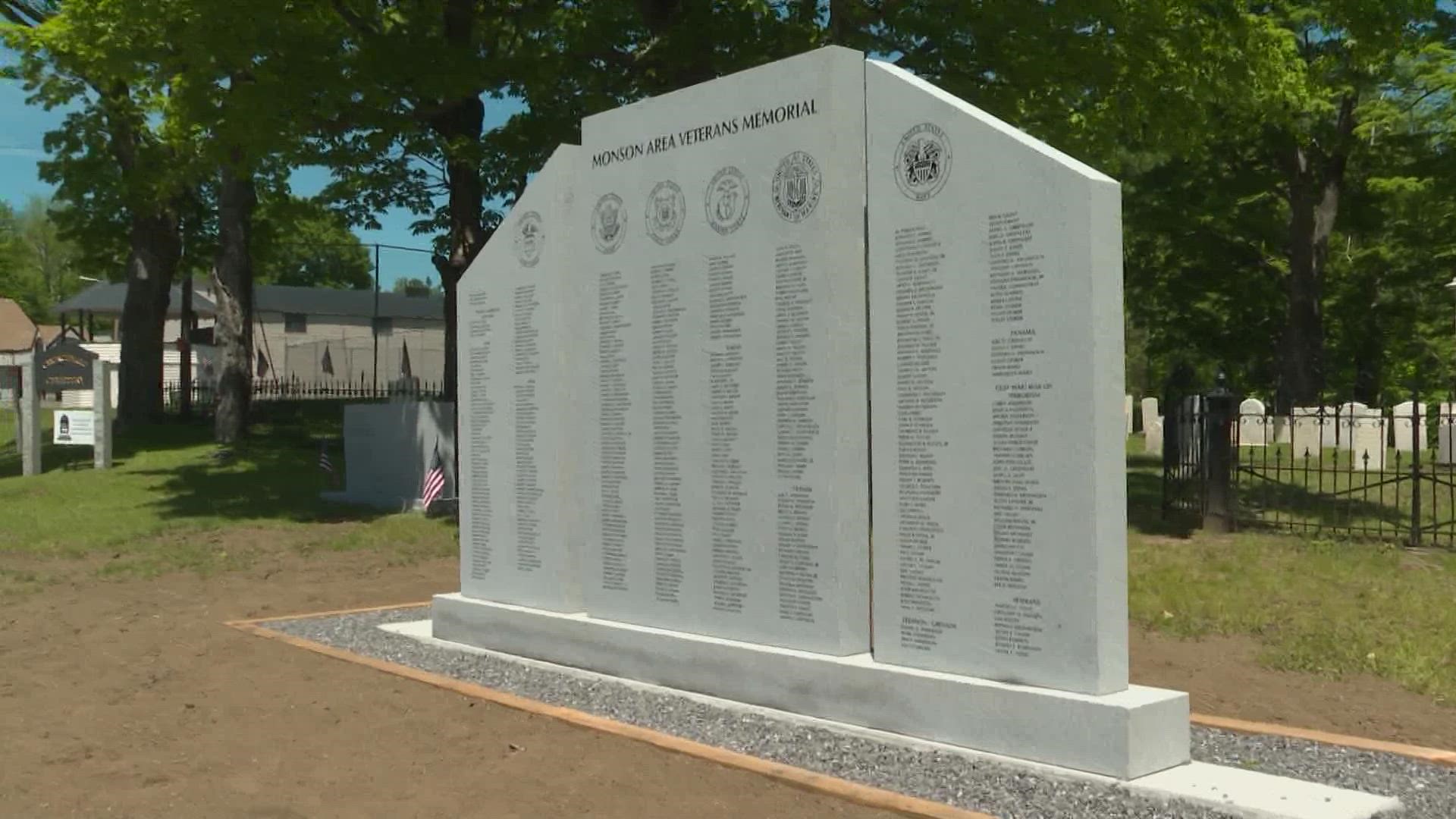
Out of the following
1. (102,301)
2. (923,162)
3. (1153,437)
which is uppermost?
(102,301)

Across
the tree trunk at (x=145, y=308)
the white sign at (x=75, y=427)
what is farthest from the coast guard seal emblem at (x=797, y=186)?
the tree trunk at (x=145, y=308)

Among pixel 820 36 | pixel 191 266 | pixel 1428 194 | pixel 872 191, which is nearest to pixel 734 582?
pixel 872 191

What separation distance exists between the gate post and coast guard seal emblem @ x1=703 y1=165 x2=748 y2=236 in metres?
9.11

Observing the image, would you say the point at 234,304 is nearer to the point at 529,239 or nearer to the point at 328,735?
the point at 529,239

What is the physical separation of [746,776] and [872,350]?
2.25 m

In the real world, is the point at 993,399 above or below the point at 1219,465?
above

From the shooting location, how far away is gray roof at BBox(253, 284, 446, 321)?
5497 centimetres

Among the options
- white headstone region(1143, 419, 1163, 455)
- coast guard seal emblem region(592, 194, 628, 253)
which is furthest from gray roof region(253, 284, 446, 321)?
coast guard seal emblem region(592, 194, 628, 253)

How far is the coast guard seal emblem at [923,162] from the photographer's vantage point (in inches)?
255

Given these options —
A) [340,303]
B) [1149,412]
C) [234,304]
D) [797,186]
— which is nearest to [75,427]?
[234,304]

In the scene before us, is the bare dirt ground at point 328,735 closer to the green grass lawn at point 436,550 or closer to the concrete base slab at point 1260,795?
the green grass lawn at point 436,550

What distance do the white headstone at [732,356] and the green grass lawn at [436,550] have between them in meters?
3.66

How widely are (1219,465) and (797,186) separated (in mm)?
9806

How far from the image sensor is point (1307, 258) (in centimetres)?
2844
